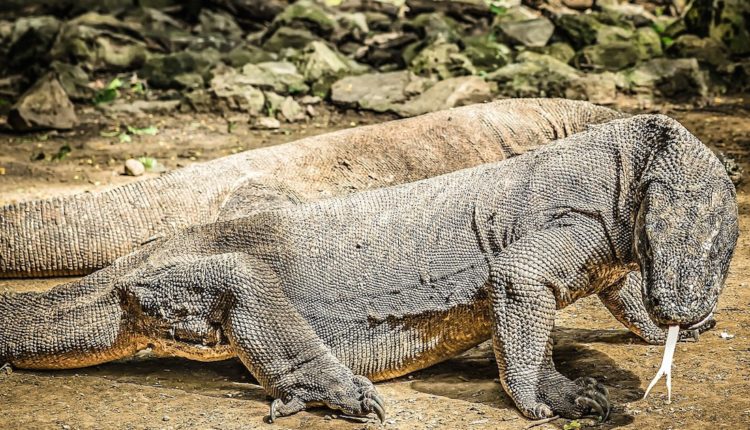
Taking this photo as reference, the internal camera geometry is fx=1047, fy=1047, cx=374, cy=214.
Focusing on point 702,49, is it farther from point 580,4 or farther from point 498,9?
point 498,9

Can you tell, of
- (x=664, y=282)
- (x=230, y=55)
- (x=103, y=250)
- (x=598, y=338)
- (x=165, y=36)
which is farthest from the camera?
(x=165, y=36)

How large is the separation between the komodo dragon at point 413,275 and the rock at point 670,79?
6.55 metres

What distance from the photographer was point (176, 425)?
438 cm

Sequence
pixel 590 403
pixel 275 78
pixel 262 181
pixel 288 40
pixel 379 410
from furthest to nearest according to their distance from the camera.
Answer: pixel 288 40
pixel 275 78
pixel 262 181
pixel 379 410
pixel 590 403

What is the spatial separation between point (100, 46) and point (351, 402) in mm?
9969

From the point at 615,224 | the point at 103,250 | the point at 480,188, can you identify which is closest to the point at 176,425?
the point at 480,188

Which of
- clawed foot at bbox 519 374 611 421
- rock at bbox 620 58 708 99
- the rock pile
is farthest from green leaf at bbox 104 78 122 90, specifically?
clawed foot at bbox 519 374 611 421

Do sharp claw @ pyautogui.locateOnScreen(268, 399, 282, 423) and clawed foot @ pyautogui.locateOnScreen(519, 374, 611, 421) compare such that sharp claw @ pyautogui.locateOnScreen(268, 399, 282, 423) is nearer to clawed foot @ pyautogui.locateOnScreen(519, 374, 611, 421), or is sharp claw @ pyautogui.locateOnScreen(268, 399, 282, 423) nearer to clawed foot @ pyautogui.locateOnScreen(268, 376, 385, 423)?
clawed foot @ pyautogui.locateOnScreen(268, 376, 385, 423)

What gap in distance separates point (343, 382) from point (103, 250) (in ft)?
9.45

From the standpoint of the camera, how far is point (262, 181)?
699 centimetres

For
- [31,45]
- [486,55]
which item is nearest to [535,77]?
[486,55]

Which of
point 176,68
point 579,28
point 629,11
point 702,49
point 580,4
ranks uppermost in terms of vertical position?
point 702,49

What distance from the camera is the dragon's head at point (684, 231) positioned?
383 centimetres

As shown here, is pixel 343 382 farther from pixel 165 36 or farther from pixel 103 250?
pixel 165 36
